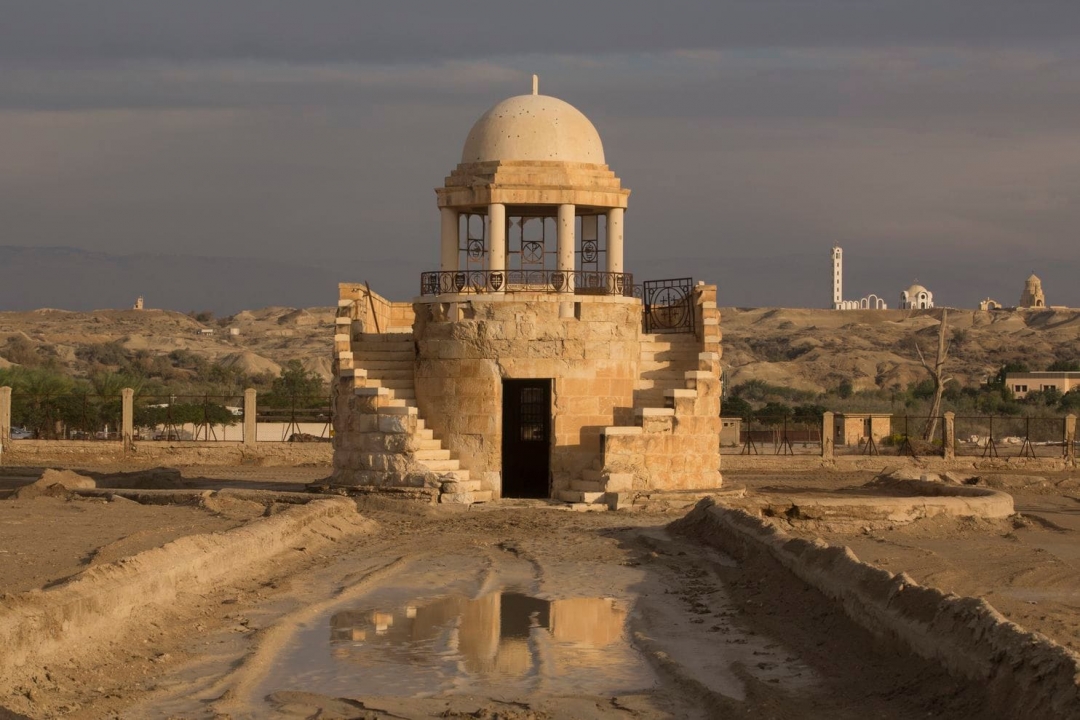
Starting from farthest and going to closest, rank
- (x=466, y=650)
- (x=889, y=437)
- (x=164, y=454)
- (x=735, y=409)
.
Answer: (x=735, y=409) < (x=889, y=437) < (x=164, y=454) < (x=466, y=650)

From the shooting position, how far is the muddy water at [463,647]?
29.2ft

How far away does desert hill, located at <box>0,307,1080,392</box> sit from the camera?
8725 cm

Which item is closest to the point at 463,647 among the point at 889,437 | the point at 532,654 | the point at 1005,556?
the point at 532,654

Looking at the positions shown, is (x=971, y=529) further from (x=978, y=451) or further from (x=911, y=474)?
(x=978, y=451)

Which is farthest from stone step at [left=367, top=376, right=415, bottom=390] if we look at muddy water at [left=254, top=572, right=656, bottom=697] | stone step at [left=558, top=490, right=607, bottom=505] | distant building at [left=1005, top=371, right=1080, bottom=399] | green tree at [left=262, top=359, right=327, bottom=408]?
distant building at [left=1005, top=371, right=1080, bottom=399]

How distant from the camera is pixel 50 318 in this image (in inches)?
4498

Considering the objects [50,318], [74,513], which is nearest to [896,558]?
[74,513]

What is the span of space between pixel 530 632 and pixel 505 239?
12.3 metres

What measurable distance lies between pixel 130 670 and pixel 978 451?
3131cm

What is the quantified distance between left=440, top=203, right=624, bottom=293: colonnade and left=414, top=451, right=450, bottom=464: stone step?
3058 millimetres

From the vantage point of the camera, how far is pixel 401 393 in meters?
21.5

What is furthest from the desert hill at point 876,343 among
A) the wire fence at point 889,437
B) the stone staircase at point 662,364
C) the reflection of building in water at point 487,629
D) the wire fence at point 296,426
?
the reflection of building in water at point 487,629

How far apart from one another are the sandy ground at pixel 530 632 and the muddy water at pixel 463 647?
0.08 ft

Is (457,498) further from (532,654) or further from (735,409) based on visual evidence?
(735,409)
